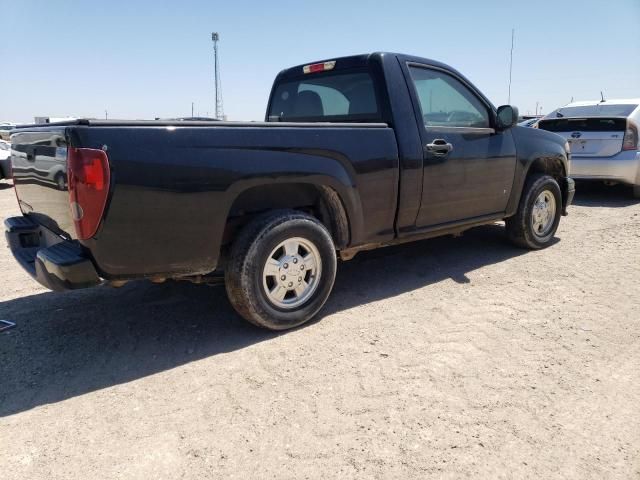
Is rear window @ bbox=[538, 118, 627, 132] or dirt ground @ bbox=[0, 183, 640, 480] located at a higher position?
rear window @ bbox=[538, 118, 627, 132]

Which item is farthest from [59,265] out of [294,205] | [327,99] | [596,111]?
[596,111]

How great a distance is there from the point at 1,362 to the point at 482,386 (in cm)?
280

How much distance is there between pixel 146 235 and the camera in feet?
8.88

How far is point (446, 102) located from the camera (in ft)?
14.3

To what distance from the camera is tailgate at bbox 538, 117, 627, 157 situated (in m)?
7.82

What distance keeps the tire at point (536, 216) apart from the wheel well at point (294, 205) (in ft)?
7.99

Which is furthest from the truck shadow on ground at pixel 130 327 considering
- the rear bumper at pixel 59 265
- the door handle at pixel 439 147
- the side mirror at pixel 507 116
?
the side mirror at pixel 507 116

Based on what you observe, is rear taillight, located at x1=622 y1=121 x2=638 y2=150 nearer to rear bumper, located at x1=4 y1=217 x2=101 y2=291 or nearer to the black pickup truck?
the black pickup truck

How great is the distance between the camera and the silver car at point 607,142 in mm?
7793

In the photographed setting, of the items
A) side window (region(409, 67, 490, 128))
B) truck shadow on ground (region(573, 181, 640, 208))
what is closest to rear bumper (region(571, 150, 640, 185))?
truck shadow on ground (region(573, 181, 640, 208))

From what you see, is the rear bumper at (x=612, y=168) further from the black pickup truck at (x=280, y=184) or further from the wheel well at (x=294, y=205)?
the wheel well at (x=294, y=205)

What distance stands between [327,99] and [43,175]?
2.42 meters

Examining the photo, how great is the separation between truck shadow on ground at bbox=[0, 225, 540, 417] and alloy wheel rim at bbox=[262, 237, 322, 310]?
28 cm

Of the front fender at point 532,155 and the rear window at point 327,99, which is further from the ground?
the rear window at point 327,99
